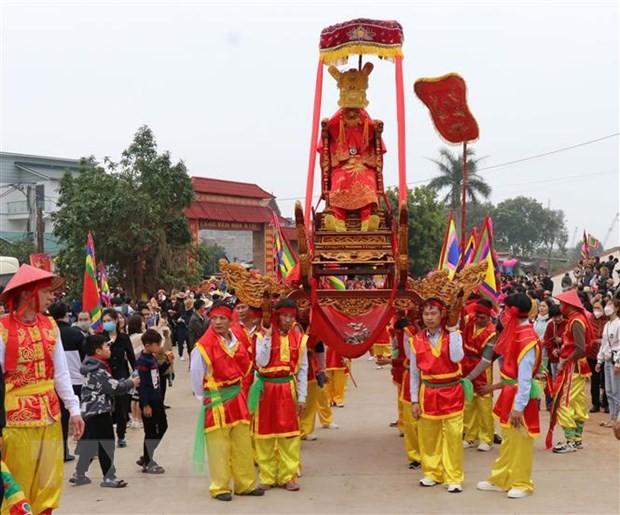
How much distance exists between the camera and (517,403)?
6168 millimetres

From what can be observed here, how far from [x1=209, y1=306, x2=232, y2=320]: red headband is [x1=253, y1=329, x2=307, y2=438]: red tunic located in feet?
1.49

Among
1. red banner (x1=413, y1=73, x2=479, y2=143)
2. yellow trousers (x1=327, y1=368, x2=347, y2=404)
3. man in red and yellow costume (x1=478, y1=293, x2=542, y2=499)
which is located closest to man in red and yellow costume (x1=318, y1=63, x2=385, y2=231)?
red banner (x1=413, y1=73, x2=479, y2=143)

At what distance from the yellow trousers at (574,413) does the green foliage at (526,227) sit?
57457 millimetres

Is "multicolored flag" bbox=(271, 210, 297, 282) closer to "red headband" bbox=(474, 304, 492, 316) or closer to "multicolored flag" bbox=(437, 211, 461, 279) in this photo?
"multicolored flag" bbox=(437, 211, 461, 279)

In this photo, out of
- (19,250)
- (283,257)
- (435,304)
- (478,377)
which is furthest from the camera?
(19,250)

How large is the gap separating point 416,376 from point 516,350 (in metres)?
0.92

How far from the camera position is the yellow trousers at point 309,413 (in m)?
8.66

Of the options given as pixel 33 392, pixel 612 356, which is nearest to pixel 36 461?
pixel 33 392

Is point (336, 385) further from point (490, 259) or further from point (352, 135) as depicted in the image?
point (352, 135)

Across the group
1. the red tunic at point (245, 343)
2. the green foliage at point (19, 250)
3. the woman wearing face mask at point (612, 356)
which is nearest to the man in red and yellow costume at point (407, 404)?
the red tunic at point (245, 343)

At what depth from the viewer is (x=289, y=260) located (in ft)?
37.0

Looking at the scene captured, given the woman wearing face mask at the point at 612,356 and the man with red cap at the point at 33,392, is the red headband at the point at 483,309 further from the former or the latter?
the man with red cap at the point at 33,392

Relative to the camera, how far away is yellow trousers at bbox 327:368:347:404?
35.0ft

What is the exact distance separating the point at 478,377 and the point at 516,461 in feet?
5.70
